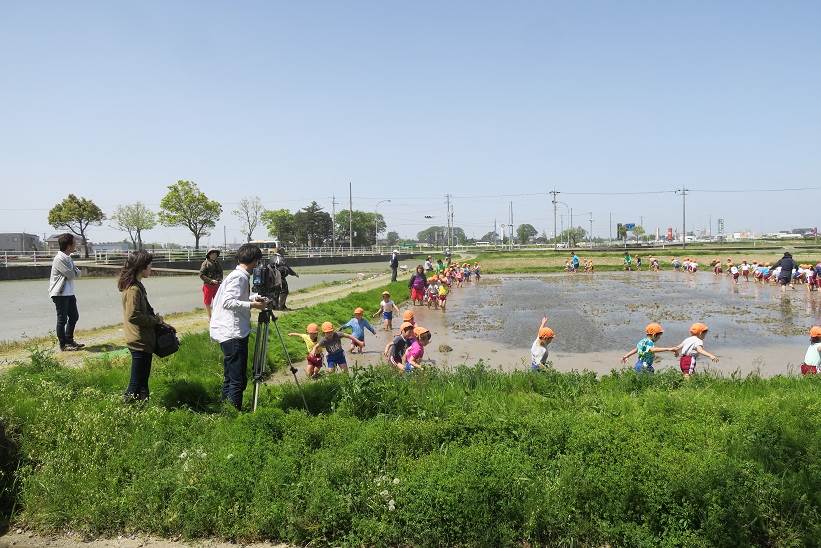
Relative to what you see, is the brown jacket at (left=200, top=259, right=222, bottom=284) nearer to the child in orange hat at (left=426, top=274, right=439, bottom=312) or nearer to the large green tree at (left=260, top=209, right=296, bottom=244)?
the child in orange hat at (left=426, top=274, right=439, bottom=312)

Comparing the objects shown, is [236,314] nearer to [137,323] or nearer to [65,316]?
[137,323]

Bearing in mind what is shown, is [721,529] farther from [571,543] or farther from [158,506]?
[158,506]

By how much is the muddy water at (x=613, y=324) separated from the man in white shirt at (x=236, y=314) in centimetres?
426

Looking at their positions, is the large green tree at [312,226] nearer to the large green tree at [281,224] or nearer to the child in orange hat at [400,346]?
the large green tree at [281,224]

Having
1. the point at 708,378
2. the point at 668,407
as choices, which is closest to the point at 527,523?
the point at 668,407

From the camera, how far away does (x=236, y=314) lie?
5.91 metres

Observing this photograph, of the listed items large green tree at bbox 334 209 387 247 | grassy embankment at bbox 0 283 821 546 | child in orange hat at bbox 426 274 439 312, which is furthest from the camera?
large green tree at bbox 334 209 387 247

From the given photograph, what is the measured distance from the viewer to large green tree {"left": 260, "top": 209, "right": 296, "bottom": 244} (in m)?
109

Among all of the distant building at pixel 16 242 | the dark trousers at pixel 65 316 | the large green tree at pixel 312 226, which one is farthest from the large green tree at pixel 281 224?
the dark trousers at pixel 65 316

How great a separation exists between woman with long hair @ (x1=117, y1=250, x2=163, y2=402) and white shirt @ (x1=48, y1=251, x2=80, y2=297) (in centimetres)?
375

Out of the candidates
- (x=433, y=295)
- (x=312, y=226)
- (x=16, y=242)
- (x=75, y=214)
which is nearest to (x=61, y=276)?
(x=433, y=295)

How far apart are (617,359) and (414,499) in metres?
7.13

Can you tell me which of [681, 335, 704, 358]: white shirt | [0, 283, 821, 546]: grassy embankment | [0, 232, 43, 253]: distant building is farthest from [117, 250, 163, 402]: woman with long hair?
[0, 232, 43, 253]: distant building

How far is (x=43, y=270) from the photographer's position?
40.3 metres
